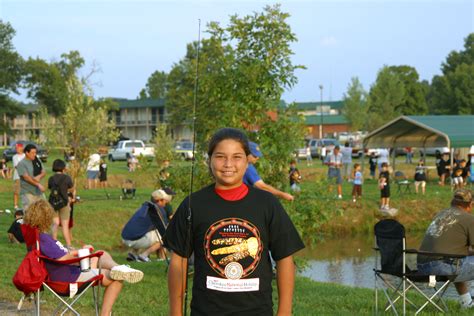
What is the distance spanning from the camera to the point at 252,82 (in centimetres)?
1078

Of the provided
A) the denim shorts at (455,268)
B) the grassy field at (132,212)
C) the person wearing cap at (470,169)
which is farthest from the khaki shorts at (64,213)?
the person wearing cap at (470,169)

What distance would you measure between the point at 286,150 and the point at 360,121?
64222 mm

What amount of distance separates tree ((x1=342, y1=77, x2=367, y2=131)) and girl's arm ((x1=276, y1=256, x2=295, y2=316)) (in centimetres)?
7101

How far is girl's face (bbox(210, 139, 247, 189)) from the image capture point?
3.75 m

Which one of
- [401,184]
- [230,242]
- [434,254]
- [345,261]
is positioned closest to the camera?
[230,242]

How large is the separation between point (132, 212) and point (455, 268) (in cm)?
1317

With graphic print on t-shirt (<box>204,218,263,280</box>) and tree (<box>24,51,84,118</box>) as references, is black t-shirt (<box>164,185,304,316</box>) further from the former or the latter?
tree (<box>24,51,84,118</box>)

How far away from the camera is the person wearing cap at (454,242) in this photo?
26.5ft

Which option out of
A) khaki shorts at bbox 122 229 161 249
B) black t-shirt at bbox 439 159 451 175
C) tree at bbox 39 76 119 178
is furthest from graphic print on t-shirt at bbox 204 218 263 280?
black t-shirt at bbox 439 159 451 175

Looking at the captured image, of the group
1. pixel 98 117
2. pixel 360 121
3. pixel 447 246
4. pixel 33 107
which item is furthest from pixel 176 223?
pixel 33 107

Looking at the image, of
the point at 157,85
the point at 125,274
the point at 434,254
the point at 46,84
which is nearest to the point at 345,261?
the point at 434,254

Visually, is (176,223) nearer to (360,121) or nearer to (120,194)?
(120,194)

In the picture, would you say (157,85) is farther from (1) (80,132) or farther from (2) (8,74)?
(1) (80,132)

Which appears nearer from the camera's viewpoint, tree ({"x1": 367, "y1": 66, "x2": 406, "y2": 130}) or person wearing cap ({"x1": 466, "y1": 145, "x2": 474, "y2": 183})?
person wearing cap ({"x1": 466, "y1": 145, "x2": 474, "y2": 183})
